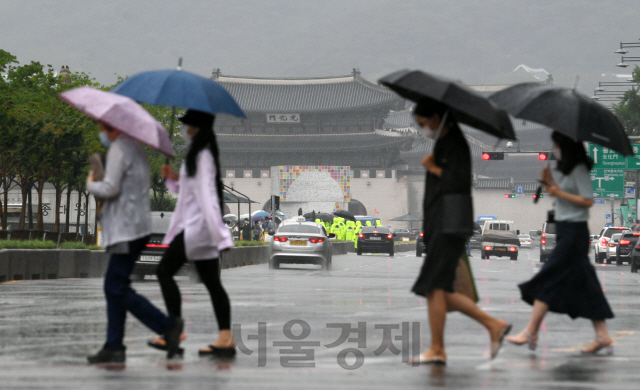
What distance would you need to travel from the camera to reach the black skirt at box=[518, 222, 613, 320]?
25.6ft

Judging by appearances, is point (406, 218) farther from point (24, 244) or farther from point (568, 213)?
point (568, 213)

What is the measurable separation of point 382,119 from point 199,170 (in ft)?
258

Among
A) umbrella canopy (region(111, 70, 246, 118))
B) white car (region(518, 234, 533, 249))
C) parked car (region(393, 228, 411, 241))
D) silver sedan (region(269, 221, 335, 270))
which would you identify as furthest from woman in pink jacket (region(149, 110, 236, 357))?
white car (region(518, 234, 533, 249))

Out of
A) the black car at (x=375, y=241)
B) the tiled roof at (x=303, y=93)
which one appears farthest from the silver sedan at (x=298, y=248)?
the tiled roof at (x=303, y=93)

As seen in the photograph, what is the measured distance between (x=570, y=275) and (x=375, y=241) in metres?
42.9

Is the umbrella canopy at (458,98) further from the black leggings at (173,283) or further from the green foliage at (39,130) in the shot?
the green foliage at (39,130)

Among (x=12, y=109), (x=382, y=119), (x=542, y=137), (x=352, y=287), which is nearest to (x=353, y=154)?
(x=382, y=119)

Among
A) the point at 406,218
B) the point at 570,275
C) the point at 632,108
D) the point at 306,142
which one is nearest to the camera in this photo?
the point at 570,275

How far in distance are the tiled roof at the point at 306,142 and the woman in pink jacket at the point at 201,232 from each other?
77.0 metres

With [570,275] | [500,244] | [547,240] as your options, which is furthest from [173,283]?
[500,244]

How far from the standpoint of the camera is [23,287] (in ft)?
53.3

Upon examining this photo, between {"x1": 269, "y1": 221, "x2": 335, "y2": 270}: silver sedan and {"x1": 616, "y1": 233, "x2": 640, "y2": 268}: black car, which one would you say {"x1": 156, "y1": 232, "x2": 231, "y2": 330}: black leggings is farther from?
{"x1": 616, "y1": 233, "x2": 640, "y2": 268}: black car

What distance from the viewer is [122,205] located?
708 centimetres

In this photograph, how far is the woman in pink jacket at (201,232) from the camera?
716 cm
